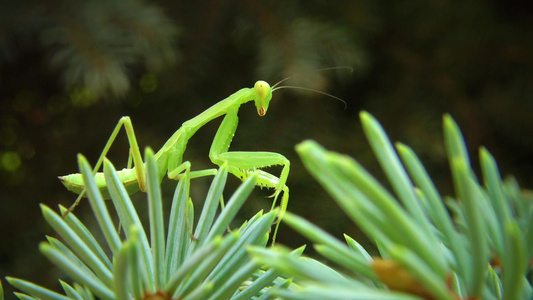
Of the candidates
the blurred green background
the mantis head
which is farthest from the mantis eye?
the blurred green background

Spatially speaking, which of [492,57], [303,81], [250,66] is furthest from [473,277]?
[492,57]

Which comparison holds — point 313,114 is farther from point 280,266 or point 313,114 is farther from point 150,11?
point 280,266

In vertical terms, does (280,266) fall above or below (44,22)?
below

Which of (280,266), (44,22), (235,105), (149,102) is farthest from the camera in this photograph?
(149,102)

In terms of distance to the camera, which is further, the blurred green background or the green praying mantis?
the blurred green background

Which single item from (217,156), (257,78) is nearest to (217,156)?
(217,156)

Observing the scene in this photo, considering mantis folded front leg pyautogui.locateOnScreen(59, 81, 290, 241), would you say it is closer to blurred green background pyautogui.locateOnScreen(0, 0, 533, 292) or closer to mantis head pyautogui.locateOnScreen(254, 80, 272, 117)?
mantis head pyautogui.locateOnScreen(254, 80, 272, 117)
